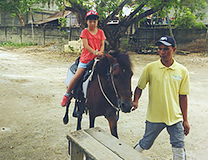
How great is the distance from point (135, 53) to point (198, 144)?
1480 cm

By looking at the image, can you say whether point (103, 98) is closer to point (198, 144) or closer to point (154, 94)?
point (154, 94)

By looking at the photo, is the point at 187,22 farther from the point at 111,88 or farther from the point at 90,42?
the point at 111,88

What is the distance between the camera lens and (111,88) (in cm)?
318

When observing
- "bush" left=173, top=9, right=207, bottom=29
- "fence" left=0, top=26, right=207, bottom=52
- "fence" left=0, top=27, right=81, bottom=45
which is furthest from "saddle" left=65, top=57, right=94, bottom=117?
"fence" left=0, top=27, right=81, bottom=45

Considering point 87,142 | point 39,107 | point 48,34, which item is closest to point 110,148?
point 87,142

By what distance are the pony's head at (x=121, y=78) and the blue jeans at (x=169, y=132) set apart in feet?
1.21

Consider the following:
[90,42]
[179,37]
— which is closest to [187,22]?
[179,37]

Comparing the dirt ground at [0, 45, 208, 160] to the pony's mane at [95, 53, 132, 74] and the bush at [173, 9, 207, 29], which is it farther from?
the bush at [173, 9, 207, 29]

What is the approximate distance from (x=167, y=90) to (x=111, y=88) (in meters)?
0.90

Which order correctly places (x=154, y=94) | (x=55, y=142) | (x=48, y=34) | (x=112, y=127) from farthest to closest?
(x=48, y=34), (x=55, y=142), (x=112, y=127), (x=154, y=94)

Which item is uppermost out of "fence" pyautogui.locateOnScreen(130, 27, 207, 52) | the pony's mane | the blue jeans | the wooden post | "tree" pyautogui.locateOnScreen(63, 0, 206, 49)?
"tree" pyautogui.locateOnScreen(63, 0, 206, 49)

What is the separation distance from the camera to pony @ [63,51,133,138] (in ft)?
9.45

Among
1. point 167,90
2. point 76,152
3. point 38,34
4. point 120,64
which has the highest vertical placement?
point 38,34

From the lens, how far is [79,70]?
11.9 ft
